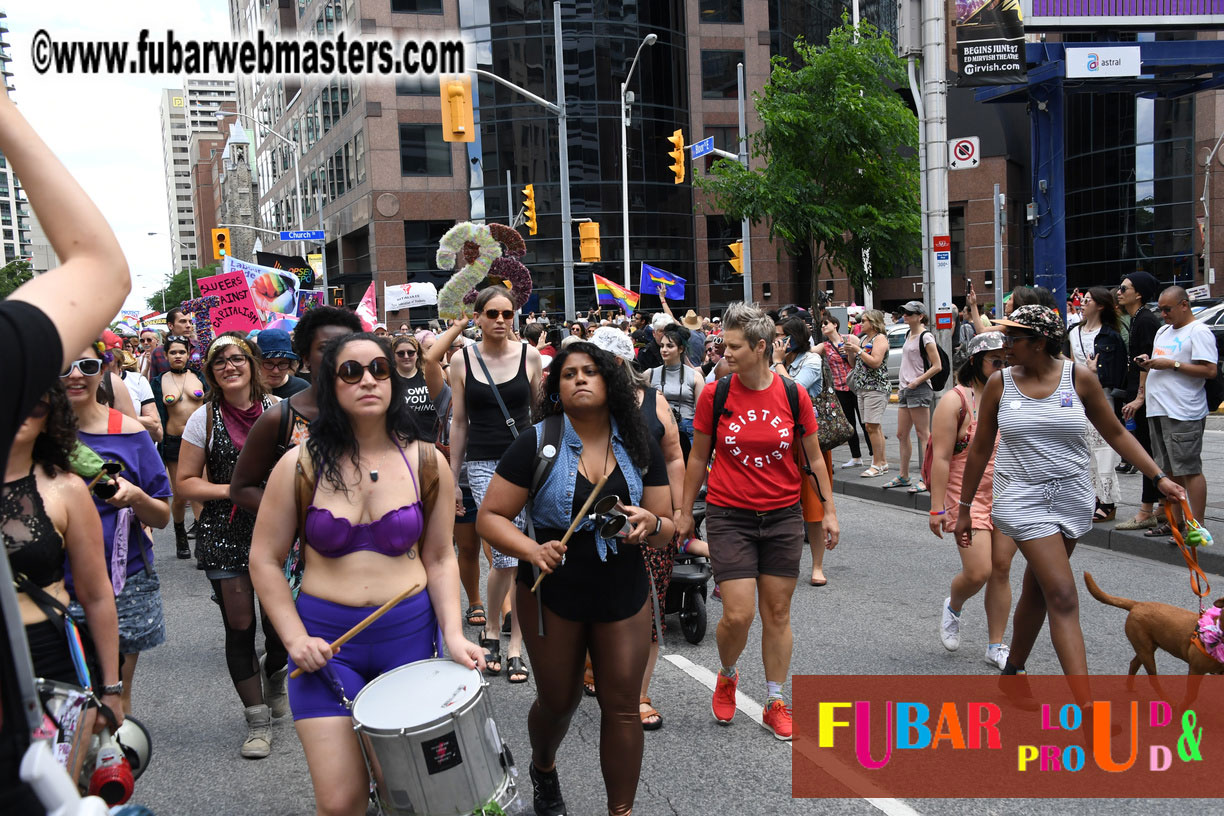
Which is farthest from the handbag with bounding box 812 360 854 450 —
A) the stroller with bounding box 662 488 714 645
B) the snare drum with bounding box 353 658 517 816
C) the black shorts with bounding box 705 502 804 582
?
the snare drum with bounding box 353 658 517 816

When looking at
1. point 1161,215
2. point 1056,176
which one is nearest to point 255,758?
point 1056,176

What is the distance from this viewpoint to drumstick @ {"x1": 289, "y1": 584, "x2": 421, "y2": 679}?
3.00 metres

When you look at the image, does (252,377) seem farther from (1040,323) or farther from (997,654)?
(997,654)

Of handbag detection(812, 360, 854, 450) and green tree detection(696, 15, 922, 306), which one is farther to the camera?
green tree detection(696, 15, 922, 306)

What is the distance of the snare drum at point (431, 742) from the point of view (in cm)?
279

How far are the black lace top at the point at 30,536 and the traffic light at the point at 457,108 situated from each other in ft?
48.5

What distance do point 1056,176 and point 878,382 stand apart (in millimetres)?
4194

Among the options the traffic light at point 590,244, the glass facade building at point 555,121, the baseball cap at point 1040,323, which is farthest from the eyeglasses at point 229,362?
the glass facade building at point 555,121

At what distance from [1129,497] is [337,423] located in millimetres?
9139

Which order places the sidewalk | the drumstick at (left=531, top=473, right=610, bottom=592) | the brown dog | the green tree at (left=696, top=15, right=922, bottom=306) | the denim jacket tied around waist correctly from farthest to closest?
1. the green tree at (left=696, top=15, right=922, bottom=306)
2. the sidewalk
3. the brown dog
4. the denim jacket tied around waist
5. the drumstick at (left=531, top=473, right=610, bottom=592)

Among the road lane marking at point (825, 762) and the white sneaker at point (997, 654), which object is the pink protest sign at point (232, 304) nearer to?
the road lane marking at point (825, 762)

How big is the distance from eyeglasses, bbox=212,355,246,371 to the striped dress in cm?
367

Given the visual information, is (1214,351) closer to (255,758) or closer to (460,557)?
(460,557)

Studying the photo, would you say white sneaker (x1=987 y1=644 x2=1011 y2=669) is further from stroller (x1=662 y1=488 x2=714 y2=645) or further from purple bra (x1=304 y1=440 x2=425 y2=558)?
purple bra (x1=304 y1=440 x2=425 y2=558)
